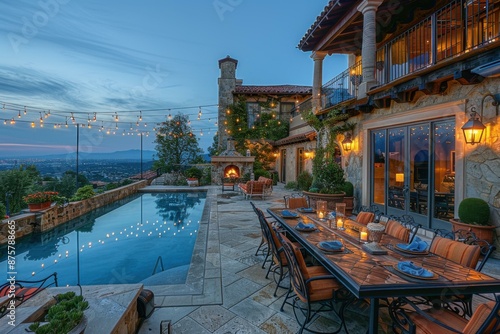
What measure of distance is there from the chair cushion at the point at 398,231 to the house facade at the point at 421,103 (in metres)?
2.20

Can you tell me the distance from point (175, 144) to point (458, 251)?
17.0 m

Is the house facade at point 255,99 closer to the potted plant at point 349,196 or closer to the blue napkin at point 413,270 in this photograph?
the potted plant at point 349,196

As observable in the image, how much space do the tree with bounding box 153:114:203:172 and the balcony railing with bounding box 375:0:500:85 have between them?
1326 centimetres

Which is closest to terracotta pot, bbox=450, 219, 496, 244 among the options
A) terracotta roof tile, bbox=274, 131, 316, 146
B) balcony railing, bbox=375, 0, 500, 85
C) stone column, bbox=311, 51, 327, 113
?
balcony railing, bbox=375, 0, 500, 85

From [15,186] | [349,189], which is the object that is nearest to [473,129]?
[349,189]

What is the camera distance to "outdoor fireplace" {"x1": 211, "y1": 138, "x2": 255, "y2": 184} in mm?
15695

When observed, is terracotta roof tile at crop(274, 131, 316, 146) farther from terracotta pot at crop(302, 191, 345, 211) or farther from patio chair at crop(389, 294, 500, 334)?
patio chair at crop(389, 294, 500, 334)

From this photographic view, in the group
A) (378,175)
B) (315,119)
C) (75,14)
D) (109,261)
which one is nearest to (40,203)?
(109,261)

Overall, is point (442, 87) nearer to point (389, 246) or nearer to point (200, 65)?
point (389, 246)

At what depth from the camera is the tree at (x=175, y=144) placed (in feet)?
56.9

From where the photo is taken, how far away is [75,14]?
6.10 m

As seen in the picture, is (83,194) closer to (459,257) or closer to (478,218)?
(459,257)

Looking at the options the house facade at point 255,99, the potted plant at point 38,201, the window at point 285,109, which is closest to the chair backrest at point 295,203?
the potted plant at point 38,201

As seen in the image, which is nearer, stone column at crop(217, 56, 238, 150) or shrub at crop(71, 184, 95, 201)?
shrub at crop(71, 184, 95, 201)
